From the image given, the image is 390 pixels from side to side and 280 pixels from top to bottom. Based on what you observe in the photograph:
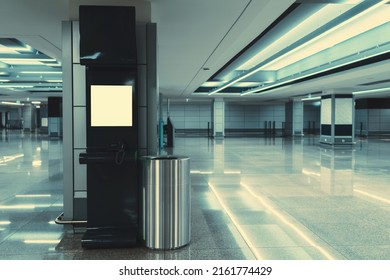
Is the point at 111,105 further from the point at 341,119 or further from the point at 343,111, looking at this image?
the point at 343,111

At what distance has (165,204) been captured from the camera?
482cm

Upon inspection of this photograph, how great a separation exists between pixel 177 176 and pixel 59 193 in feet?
15.6

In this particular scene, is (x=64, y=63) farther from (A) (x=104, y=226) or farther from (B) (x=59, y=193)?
(B) (x=59, y=193)

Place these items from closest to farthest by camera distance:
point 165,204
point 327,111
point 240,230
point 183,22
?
1. point 165,204
2. point 240,230
3. point 183,22
4. point 327,111

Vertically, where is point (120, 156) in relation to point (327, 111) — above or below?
below

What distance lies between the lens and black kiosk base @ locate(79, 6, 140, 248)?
4938 mm

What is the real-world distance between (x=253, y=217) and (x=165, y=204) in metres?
2.12

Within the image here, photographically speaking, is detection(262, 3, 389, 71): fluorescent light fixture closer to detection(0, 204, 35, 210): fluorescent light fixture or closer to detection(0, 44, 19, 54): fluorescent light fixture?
detection(0, 204, 35, 210): fluorescent light fixture

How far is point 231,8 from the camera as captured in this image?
249 inches

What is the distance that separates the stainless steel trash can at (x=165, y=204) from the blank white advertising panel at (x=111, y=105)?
2.49ft

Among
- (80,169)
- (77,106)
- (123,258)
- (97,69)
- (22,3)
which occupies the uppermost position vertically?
(22,3)

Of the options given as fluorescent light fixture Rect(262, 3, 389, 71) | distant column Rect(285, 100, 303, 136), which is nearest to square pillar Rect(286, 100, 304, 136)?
distant column Rect(285, 100, 303, 136)

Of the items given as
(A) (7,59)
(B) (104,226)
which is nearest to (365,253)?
(B) (104,226)

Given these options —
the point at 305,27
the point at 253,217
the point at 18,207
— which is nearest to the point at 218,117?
the point at 305,27
